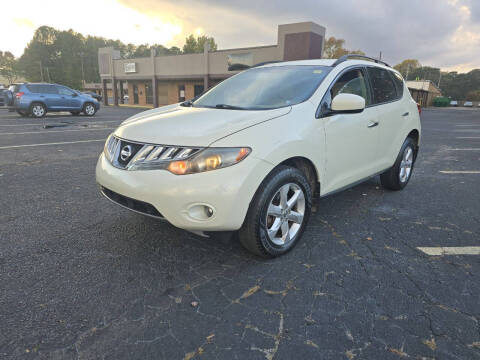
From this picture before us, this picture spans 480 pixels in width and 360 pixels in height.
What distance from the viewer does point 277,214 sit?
2.67m

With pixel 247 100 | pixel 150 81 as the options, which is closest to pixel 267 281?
pixel 247 100

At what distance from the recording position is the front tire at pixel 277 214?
8.10 ft

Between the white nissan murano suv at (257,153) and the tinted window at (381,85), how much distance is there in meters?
0.04

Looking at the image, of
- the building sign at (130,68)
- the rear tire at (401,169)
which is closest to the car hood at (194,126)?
the rear tire at (401,169)

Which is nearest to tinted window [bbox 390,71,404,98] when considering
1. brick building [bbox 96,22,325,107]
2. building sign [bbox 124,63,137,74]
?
brick building [bbox 96,22,325,107]

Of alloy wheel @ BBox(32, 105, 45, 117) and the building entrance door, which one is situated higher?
the building entrance door

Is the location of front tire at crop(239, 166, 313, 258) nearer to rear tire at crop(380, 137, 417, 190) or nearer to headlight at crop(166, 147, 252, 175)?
headlight at crop(166, 147, 252, 175)

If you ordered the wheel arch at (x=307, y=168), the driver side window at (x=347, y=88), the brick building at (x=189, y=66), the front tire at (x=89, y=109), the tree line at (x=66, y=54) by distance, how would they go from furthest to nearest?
the tree line at (x=66, y=54) < the brick building at (x=189, y=66) < the front tire at (x=89, y=109) < the driver side window at (x=347, y=88) < the wheel arch at (x=307, y=168)

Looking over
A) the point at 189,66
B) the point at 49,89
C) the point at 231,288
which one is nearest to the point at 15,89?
the point at 49,89

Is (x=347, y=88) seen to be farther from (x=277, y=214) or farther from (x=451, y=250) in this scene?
(x=451, y=250)

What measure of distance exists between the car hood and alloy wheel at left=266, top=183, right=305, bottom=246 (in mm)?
625

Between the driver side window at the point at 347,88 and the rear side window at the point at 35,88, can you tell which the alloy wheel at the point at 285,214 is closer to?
the driver side window at the point at 347,88

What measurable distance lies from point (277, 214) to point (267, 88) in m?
1.42

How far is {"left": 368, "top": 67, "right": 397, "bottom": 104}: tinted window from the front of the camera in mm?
3891
